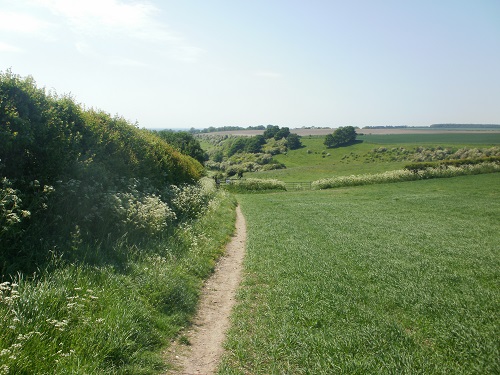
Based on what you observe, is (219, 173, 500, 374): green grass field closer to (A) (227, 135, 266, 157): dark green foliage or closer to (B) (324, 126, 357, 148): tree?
(B) (324, 126, 357, 148): tree

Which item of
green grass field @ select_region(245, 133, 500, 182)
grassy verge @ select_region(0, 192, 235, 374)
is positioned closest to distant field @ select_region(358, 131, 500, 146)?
green grass field @ select_region(245, 133, 500, 182)

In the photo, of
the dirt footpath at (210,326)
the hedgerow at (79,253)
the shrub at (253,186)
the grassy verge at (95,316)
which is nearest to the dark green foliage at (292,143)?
the shrub at (253,186)

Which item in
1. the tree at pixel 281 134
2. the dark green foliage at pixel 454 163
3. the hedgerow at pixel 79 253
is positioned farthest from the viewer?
the tree at pixel 281 134

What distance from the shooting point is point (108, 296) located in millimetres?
5852

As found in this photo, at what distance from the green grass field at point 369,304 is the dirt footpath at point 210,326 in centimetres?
26

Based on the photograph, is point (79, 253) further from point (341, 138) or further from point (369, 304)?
point (341, 138)

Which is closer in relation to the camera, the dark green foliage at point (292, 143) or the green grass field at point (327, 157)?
the green grass field at point (327, 157)

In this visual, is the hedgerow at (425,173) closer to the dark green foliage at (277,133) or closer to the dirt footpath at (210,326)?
the dirt footpath at (210,326)

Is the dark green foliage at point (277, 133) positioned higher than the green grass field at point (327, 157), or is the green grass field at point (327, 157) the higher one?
the dark green foliage at point (277, 133)

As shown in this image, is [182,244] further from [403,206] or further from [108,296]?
[403,206]

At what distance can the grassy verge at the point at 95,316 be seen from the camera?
4066 millimetres

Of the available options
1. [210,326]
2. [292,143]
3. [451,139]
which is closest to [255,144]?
[292,143]

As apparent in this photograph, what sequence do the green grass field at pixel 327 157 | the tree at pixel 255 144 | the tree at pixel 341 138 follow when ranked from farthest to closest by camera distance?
1. the tree at pixel 255 144
2. the tree at pixel 341 138
3. the green grass field at pixel 327 157

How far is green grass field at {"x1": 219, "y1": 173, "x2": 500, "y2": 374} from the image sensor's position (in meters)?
5.04
